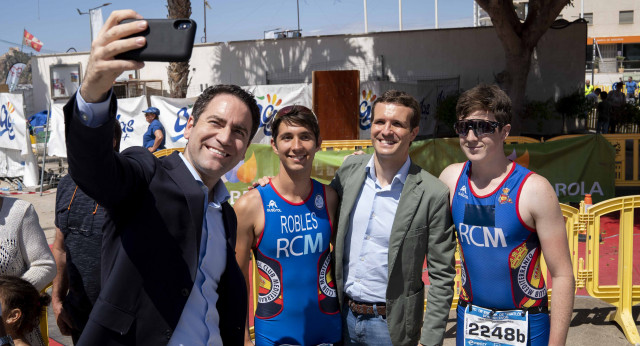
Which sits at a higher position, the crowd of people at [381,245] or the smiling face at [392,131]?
the smiling face at [392,131]

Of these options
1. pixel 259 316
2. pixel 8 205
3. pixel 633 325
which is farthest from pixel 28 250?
pixel 633 325

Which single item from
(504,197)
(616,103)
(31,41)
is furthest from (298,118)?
(31,41)

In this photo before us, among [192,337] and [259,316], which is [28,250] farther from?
[192,337]

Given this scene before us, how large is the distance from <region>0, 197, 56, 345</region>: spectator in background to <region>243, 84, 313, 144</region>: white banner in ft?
38.0

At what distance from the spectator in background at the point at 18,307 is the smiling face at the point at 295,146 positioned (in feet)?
5.13

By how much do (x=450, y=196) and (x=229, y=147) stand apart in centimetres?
162

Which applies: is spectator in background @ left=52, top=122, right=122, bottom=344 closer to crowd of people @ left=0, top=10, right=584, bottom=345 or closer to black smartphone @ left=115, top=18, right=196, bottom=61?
crowd of people @ left=0, top=10, right=584, bottom=345

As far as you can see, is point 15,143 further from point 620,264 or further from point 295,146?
point 620,264

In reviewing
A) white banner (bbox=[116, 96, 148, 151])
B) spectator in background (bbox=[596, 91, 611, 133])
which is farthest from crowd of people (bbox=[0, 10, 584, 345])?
spectator in background (bbox=[596, 91, 611, 133])

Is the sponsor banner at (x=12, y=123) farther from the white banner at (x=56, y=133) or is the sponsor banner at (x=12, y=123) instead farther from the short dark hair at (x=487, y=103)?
the short dark hair at (x=487, y=103)

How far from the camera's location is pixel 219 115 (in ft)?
6.77

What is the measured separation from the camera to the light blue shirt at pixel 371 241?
3178mm

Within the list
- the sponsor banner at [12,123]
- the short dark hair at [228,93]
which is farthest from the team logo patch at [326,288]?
the sponsor banner at [12,123]

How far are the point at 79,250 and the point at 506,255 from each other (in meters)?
2.44
